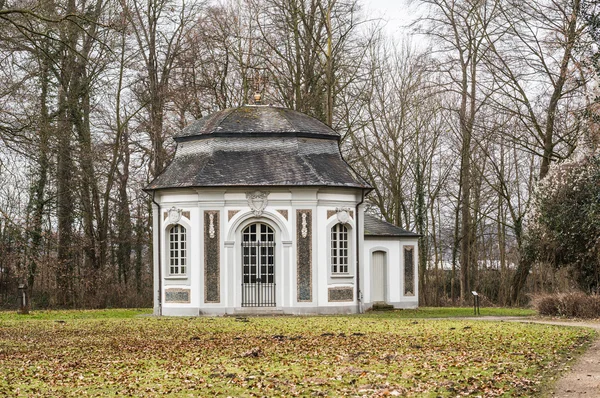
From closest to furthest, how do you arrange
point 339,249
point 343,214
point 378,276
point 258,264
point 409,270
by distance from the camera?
point 258,264
point 343,214
point 339,249
point 378,276
point 409,270

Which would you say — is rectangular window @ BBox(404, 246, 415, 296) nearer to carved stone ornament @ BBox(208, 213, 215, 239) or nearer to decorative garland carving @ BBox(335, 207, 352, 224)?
decorative garland carving @ BBox(335, 207, 352, 224)

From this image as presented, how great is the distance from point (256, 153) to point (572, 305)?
11.5m

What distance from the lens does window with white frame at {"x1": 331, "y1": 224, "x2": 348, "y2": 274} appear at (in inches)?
1227

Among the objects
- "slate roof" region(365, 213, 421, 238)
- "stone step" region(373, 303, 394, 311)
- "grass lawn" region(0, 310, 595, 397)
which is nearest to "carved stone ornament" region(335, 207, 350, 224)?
"slate roof" region(365, 213, 421, 238)

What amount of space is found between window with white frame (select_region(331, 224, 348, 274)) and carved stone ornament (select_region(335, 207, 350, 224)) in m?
0.40

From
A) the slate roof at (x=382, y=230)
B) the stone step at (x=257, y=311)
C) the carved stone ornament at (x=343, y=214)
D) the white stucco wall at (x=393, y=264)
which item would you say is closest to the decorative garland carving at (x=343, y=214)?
the carved stone ornament at (x=343, y=214)

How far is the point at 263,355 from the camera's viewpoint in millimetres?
16016

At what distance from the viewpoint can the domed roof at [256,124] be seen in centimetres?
3152

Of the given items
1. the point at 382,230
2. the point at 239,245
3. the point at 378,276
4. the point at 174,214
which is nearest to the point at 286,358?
the point at 239,245

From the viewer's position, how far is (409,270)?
34562 mm

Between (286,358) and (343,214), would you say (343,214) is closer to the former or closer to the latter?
(343,214)

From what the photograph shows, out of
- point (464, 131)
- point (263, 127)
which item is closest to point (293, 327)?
point (263, 127)

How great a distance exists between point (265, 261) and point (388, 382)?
18506 millimetres

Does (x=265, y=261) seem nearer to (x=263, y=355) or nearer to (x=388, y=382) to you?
(x=263, y=355)
